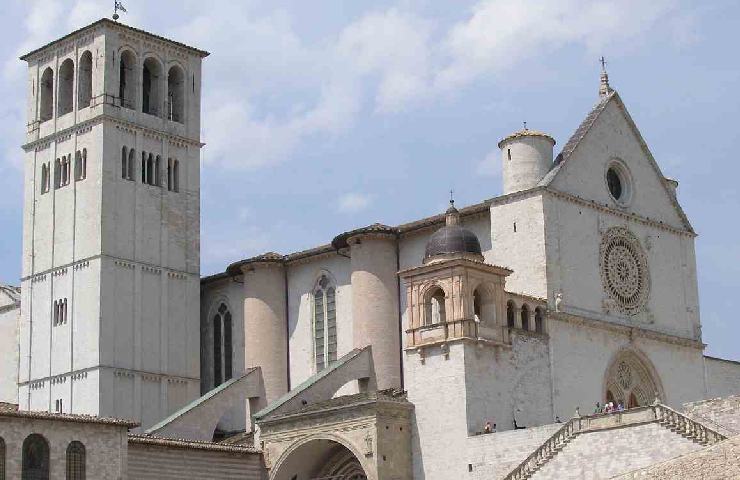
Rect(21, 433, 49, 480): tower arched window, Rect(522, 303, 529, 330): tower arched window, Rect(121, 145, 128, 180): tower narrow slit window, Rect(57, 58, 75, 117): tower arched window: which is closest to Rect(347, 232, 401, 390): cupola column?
Rect(522, 303, 529, 330): tower arched window

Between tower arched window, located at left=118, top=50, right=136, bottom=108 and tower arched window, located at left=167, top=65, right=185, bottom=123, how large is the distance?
175cm

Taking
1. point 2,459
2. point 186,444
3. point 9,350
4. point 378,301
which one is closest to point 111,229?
point 9,350

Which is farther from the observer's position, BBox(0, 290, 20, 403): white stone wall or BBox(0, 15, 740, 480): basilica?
BBox(0, 290, 20, 403): white stone wall

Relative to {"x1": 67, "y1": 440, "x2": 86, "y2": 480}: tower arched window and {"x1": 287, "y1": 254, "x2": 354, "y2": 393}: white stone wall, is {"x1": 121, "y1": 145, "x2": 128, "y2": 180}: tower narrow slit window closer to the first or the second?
{"x1": 287, "y1": 254, "x2": 354, "y2": 393}: white stone wall

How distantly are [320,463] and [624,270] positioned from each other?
471 inches

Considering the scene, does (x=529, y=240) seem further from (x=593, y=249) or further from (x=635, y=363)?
(x=635, y=363)

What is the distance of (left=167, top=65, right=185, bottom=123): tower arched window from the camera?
58.0 metres

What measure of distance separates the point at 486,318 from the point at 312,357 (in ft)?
33.6

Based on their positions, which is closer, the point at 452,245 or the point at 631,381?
the point at 452,245

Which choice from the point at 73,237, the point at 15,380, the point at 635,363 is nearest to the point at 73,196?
the point at 73,237

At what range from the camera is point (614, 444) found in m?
38.2

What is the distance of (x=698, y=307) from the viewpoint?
2074 inches

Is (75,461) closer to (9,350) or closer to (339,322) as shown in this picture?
(339,322)

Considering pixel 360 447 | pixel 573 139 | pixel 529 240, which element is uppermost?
pixel 573 139
